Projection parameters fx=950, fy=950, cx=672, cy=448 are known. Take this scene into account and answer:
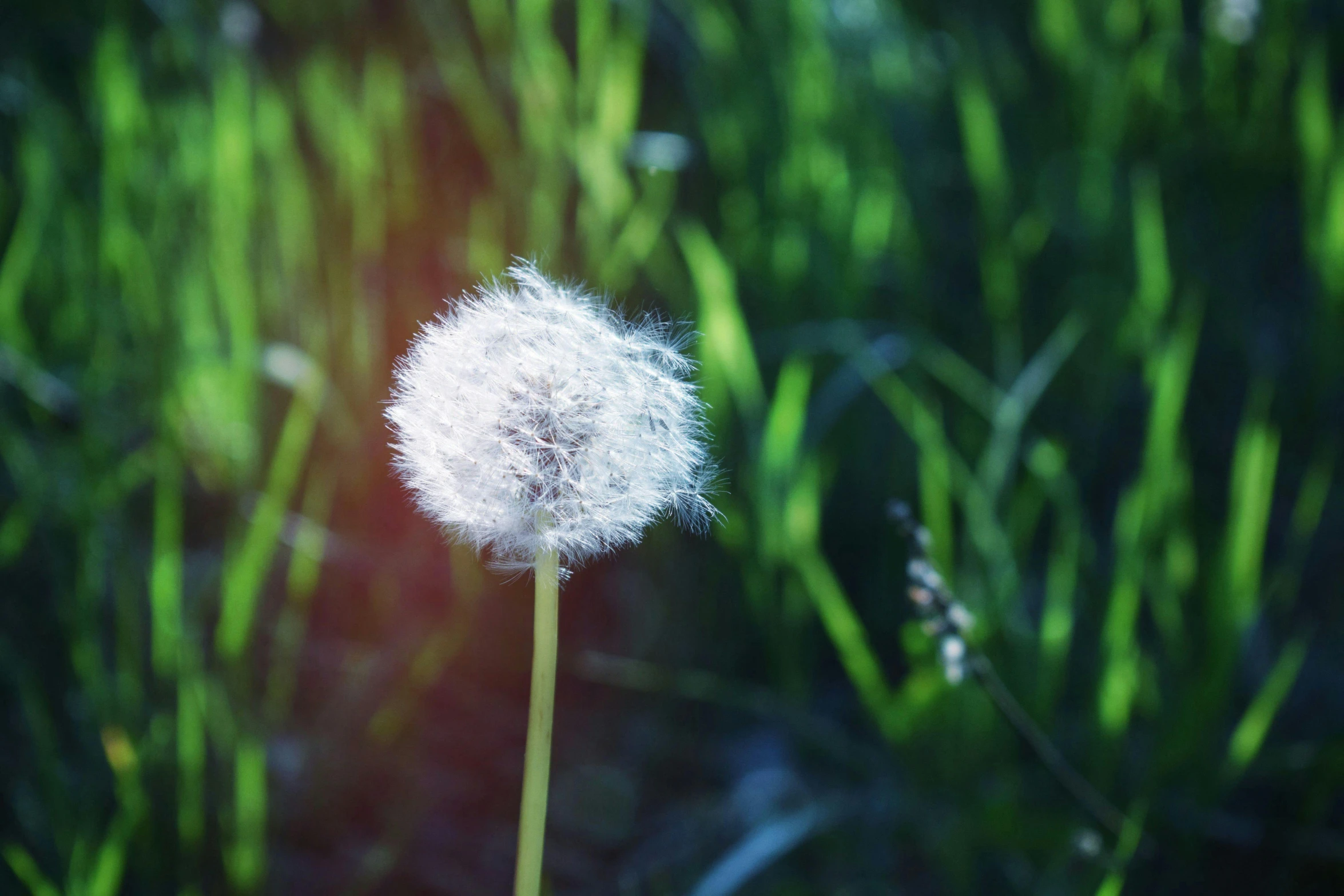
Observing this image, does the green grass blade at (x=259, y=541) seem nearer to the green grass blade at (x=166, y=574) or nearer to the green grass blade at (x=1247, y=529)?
the green grass blade at (x=166, y=574)

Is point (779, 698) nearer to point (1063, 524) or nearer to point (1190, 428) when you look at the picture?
point (1063, 524)

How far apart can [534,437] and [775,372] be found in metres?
1.10

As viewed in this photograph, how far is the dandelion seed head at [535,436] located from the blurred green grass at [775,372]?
597 millimetres

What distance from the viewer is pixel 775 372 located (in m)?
1.69

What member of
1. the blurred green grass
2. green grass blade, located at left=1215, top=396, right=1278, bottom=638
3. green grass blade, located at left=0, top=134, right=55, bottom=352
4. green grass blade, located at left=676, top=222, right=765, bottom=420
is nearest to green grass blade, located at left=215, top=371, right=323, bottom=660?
the blurred green grass

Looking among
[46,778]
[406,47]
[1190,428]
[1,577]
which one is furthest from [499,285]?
[406,47]

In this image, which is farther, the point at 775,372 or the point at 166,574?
the point at 775,372

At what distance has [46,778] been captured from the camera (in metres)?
1.00

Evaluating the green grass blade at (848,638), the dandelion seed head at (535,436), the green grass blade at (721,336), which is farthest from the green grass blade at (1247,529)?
the dandelion seed head at (535,436)

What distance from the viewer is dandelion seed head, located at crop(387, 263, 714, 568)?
2.09 feet

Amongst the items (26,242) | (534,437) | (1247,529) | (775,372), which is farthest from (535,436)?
(26,242)

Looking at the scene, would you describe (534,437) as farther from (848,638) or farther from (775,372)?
(775,372)

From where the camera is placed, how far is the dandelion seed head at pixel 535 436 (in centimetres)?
64

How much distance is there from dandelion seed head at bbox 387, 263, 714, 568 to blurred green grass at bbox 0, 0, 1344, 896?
60 centimetres
